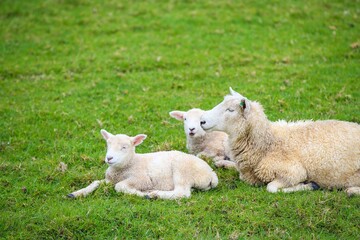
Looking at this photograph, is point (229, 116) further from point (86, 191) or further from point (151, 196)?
point (86, 191)

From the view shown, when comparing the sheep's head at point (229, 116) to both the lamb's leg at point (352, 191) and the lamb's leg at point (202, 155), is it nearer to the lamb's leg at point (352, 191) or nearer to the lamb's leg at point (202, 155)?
the lamb's leg at point (202, 155)

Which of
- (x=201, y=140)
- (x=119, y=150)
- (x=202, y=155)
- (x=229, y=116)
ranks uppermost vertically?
(x=229, y=116)

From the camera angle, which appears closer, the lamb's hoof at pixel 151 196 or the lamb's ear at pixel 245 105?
the lamb's hoof at pixel 151 196

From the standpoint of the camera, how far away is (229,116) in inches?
348

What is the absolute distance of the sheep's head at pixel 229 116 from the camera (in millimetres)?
8805

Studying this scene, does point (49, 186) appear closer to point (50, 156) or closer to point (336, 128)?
point (50, 156)

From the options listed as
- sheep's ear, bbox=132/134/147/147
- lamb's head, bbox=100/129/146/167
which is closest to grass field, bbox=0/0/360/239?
lamb's head, bbox=100/129/146/167

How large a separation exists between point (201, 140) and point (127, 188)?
2.57m

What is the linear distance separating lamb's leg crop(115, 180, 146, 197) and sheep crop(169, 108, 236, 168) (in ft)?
6.45

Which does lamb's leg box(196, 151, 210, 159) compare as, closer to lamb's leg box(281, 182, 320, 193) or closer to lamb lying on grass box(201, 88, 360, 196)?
lamb lying on grass box(201, 88, 360, 196)

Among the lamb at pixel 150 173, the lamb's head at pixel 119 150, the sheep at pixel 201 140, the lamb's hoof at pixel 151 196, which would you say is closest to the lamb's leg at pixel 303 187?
the lamb at pixel 150 173

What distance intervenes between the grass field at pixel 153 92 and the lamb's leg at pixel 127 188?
0.11 meters

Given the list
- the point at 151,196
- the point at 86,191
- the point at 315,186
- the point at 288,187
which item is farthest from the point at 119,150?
the point at 315,186

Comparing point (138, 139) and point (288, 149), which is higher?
point (138, 139)
